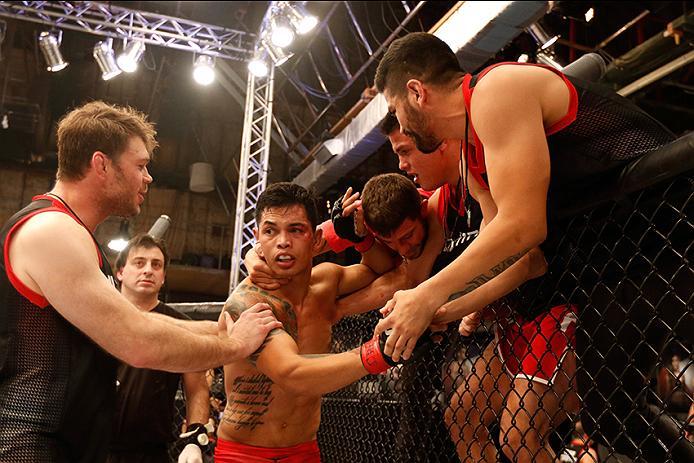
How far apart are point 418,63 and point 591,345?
0.95 meters

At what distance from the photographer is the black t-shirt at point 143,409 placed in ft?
10.2

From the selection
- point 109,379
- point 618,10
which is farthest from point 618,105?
point 618,10

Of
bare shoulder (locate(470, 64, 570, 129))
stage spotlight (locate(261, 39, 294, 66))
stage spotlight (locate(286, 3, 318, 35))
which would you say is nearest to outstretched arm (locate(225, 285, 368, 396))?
bare shoulder (locate(470, 64, 570, 129))

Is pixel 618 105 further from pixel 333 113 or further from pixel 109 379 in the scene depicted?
pixel 333 113

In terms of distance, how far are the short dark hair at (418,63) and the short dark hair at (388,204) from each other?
428 mm

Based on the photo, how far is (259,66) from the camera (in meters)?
7.51

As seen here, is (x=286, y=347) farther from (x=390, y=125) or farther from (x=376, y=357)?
(x=390, y=125)

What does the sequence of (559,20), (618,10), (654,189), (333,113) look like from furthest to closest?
(333,113) → (618,10) → (559,20) → (654,189)

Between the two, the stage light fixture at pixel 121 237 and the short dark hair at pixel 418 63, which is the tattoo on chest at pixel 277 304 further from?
the stage light fixture at pixel 121 237

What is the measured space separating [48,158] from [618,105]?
1174 cm

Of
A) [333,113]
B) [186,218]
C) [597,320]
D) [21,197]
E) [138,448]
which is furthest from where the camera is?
[186,218]

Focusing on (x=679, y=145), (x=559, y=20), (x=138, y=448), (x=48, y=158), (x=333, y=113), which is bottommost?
(x=679, y=145)

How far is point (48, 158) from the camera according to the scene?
11422 mm

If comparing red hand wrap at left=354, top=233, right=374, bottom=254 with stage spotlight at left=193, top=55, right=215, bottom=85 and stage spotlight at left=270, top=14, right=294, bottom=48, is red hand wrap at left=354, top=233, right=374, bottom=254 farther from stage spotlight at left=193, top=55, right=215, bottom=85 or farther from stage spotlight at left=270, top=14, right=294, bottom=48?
stage spotlight at left=193, top=55, right=215, bottom=85
